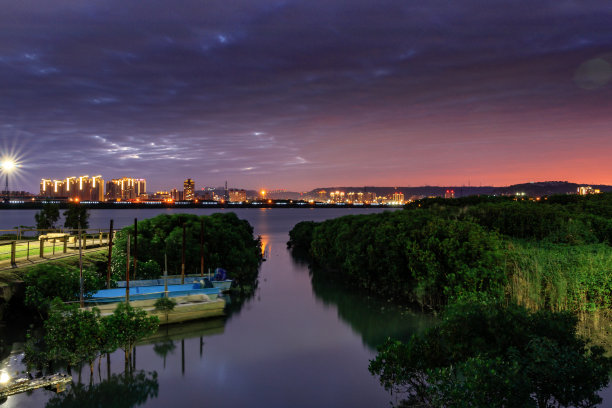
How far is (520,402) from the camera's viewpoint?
8.38 m

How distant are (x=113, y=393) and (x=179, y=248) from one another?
20.6m

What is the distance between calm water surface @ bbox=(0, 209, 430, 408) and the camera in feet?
54.8

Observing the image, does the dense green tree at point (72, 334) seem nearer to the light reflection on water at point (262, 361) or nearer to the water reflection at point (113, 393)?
the water reflection at point (113, 393)

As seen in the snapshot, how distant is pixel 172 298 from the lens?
26.1 m

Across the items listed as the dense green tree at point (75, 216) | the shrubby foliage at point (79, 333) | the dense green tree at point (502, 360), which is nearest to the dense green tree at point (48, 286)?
the shrubby foliage at point (79, 333)

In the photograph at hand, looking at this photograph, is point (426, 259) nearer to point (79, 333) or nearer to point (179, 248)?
point (79, 333)

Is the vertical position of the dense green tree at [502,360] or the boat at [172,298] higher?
the dense green tree at [502,360]

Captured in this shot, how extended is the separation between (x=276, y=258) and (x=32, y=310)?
133ft

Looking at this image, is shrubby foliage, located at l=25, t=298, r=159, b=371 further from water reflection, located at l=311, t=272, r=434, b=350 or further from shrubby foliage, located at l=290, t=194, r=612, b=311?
shrubby foliage, located at l=290, t=194, r=612, b=311

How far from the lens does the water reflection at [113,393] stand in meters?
15.5

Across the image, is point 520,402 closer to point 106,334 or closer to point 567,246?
point 106,334

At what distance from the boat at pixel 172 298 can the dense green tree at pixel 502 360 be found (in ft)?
54.6

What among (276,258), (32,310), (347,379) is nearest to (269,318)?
(347,379)

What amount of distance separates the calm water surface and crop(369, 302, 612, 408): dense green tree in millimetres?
4954
